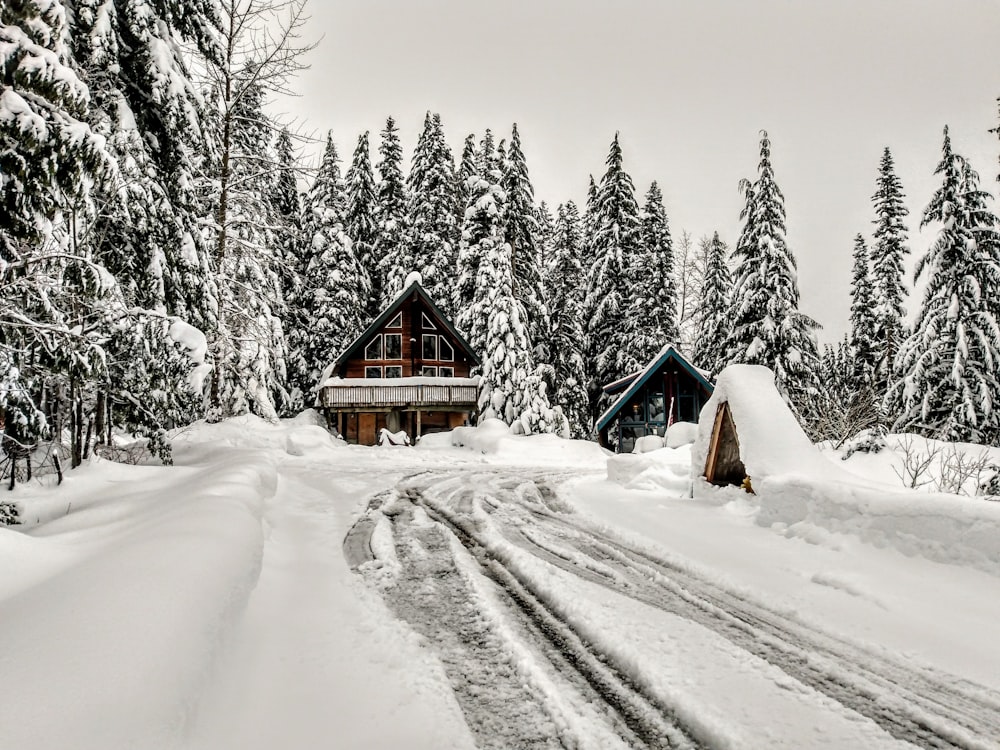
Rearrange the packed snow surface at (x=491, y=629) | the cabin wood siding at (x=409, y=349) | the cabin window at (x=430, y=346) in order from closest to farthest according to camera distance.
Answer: the packed snow surface at (x=491, y=629) < the cabin wood siding at (x=409, y=349) < the cabin window at (x=430, y=346)

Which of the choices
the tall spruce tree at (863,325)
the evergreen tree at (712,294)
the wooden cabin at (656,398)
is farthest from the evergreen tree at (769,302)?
the tall spruce tree at (863,325)

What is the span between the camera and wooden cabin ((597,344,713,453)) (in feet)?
84.9

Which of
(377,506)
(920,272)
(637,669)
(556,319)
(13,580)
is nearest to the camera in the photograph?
(637,669)

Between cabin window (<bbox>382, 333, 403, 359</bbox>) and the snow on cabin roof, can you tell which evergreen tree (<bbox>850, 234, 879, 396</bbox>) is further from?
cabin window (<bbox>382, 333, 403, 359</bbox>)

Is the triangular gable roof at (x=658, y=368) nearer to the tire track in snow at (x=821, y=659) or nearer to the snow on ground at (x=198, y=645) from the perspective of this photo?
the tire track in snow at (x=821, y=659)

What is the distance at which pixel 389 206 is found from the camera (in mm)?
36656

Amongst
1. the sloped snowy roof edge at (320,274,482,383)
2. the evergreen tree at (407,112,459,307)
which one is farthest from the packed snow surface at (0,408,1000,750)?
the evergreen tree at (407,112,459,307)

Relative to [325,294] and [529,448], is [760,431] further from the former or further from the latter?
[325,294]

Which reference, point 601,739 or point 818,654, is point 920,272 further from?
point 601,739

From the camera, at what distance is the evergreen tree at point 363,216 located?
36625 mm

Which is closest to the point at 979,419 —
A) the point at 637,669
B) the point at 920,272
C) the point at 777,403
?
the point at 920,272

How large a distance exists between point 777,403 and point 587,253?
2880cm

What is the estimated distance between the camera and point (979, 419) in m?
18.8

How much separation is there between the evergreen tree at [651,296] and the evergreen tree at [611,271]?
52cm
